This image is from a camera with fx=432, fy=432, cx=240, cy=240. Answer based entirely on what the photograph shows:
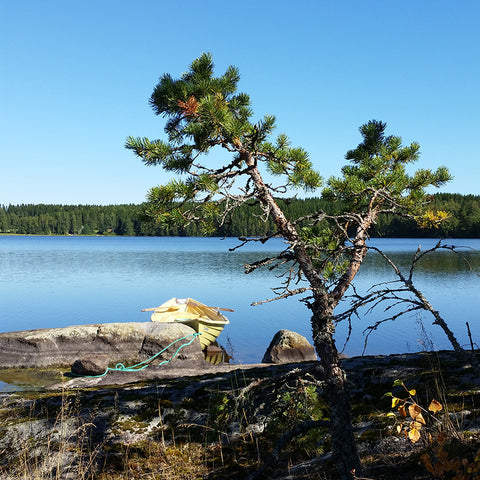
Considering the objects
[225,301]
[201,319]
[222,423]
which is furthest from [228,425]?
[225,301]

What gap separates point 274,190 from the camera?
4965 millimetres

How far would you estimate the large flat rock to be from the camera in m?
14.2

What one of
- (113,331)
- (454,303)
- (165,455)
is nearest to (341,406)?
(165,455)

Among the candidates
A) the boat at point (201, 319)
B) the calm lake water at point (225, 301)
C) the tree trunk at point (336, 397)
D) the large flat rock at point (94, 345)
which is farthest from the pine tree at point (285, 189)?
the boat at point (201, 319)

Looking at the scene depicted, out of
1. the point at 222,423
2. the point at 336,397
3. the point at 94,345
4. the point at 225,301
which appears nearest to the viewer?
the point at 336,397

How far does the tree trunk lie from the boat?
49.2ft

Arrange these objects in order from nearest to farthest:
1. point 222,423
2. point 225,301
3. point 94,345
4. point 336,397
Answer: point 336,397
point 222,423
point 94,345
point 225,301

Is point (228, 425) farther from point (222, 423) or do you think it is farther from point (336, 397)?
point (336, 397)

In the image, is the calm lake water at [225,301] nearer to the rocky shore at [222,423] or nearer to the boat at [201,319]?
the boat at [201,319]

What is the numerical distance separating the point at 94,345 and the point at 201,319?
5358mm

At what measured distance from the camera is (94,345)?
47.6 feet

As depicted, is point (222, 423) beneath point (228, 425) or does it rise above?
above

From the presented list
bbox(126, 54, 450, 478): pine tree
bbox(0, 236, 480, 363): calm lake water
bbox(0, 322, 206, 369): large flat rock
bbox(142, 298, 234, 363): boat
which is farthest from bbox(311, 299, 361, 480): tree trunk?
bbox(142, 298, 234, 363): boat

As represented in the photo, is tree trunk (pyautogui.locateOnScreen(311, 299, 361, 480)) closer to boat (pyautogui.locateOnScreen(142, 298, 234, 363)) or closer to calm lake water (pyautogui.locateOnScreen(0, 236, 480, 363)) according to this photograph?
calm lake water (pyautogui.locateOnScreen(0, 236, 480, 363))
